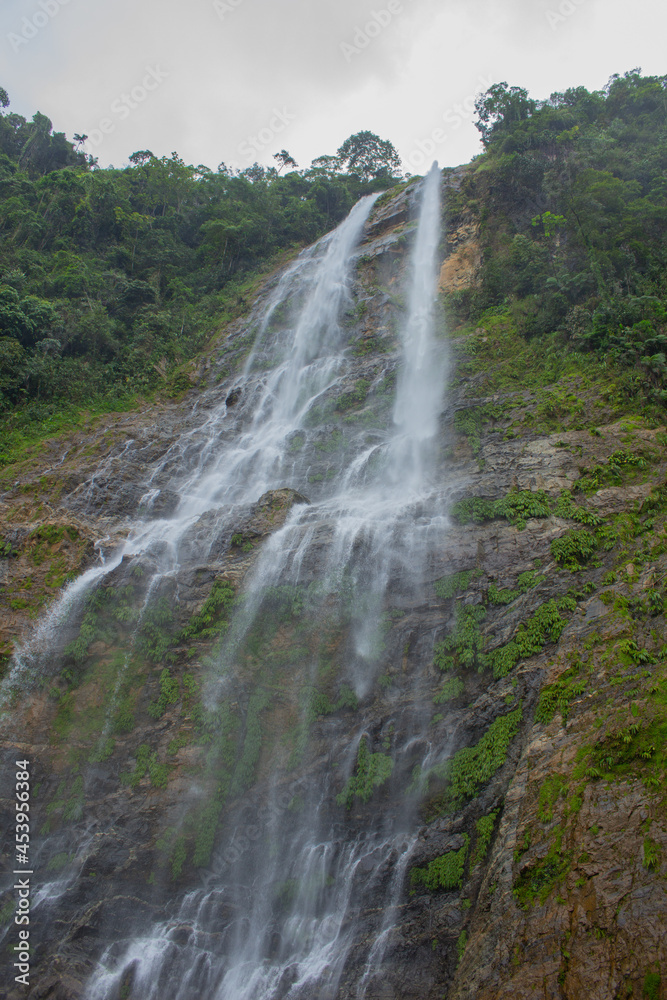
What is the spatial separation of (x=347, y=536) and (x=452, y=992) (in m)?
8.41

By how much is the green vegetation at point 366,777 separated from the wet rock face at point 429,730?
0.31 feet

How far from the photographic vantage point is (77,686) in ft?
41.2

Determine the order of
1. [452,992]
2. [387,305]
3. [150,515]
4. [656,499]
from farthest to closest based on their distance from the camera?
[387,305] < [150,515] < [656,499] < [452,992]

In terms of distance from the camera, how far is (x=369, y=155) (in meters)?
40.1

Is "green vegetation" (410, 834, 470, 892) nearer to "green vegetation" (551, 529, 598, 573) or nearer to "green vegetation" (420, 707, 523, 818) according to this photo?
"green vegetation" (420, 707, 523, 818)

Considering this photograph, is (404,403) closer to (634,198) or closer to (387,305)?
(387,305)

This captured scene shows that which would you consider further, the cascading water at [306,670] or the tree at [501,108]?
the tree at [501,108]

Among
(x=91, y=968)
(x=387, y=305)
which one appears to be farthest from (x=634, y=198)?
(x=91, y=968)

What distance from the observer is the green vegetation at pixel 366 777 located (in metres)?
9.86

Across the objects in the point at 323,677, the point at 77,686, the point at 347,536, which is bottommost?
the point at 323,677

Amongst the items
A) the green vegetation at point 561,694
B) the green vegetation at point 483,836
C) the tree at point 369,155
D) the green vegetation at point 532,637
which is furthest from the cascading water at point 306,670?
the tree at point 369,155

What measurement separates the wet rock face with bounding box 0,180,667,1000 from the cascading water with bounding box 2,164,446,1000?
87 mm

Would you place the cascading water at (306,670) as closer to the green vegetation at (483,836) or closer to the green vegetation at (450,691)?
the green vegetation at (450,691)

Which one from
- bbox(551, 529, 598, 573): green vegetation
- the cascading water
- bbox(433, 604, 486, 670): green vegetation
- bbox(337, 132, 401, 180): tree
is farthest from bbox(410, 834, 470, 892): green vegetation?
bbox(337, 132, 401, 180): tree
